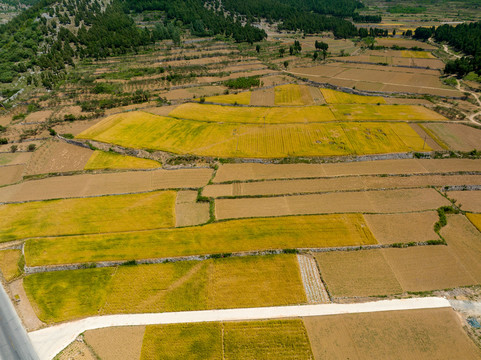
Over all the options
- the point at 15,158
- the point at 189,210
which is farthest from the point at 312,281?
the point at 15,158

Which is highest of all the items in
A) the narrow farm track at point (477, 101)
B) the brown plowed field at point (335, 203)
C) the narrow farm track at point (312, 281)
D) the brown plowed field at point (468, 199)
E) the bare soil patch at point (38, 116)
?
the bare soil patch at point (38, 116)

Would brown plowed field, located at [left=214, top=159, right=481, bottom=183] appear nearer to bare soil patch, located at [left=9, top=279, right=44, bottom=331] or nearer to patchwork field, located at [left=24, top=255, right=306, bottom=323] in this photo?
patchwork field, located at [left=24, top=255, right=306, bottom=323]

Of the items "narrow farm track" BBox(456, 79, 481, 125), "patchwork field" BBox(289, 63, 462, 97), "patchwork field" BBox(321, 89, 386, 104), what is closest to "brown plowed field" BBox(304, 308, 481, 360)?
"narrow farm track" BBox(456, 79, 481, 125)

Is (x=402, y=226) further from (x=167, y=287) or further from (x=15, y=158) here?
(x=15, y=158)

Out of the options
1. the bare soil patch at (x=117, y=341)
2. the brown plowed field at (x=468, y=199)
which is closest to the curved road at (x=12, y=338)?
the bare soil patch at (x=117, y=341)

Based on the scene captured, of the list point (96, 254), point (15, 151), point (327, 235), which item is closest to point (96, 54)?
point (15, 151)

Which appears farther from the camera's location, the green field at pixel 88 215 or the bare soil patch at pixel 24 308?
the green field at pixel 88 215

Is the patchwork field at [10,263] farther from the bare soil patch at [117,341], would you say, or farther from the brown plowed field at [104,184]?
the bare soil patch at [117,341]
